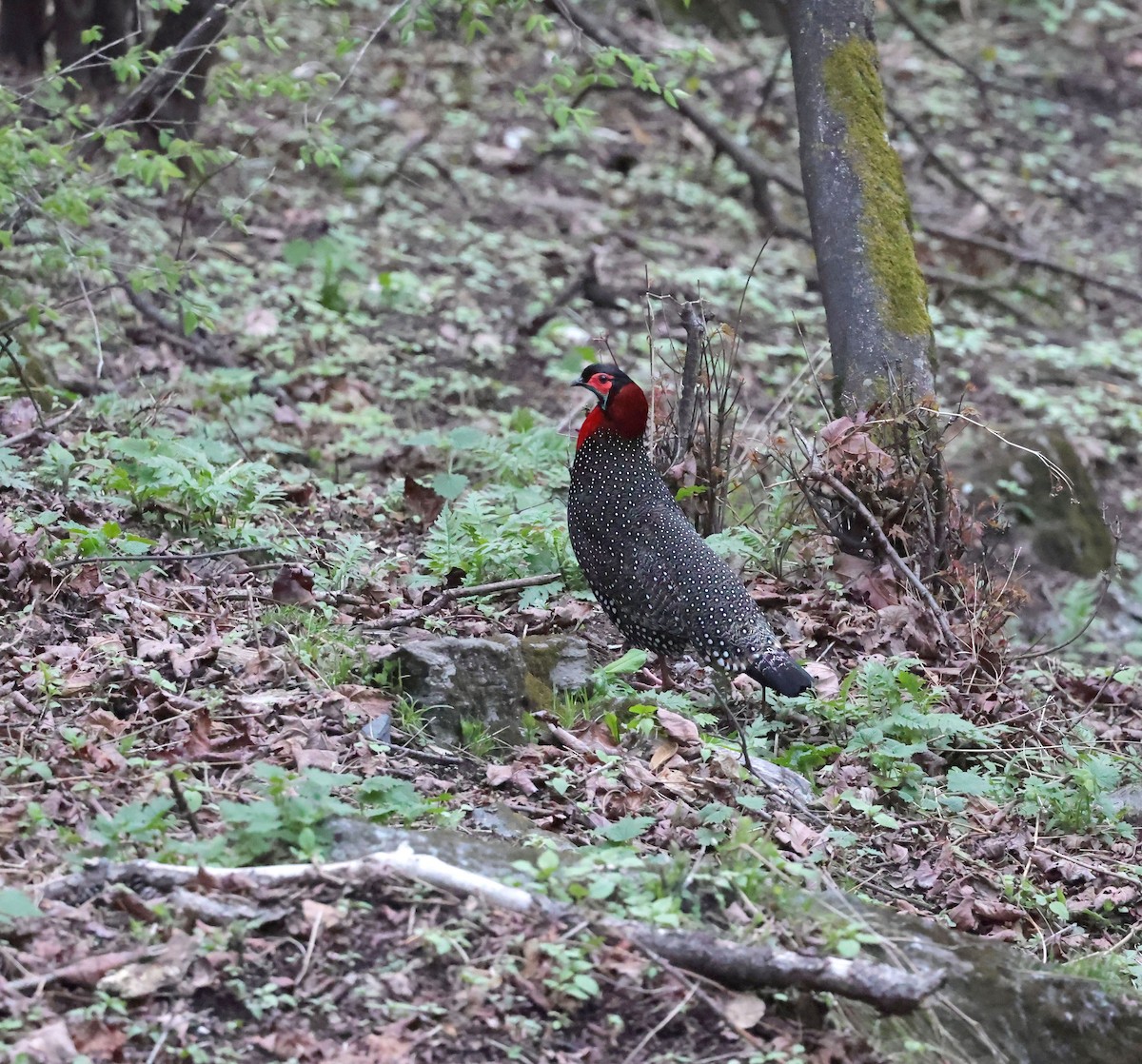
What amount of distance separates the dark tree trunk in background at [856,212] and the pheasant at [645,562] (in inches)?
57.9

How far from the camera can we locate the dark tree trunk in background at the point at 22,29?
9.68m

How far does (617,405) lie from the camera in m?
5.27

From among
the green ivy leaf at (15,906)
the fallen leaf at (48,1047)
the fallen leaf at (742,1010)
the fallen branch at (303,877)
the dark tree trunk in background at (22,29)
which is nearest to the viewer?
the fallen leaf at (48,1047)

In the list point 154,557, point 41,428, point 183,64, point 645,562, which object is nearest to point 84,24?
point 183,64

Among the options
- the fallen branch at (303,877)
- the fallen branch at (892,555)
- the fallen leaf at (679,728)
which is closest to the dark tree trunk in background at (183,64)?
the fallen branch at (892,555)

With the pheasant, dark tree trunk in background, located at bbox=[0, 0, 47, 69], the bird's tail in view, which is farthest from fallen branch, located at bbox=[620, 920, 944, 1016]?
dark tree trunk in background, located at bbox=[0, 0, 47, 69]

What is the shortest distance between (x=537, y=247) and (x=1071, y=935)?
Answer: 24.3 ft

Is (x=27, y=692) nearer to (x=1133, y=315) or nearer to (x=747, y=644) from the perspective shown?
(x=747, y=644)

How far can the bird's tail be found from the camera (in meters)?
4.84

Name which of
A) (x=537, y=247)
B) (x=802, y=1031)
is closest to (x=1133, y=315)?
(x=537, y=247)

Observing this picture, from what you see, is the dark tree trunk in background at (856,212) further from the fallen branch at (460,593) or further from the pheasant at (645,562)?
the fallen branch at (460,593)

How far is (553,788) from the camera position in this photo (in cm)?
425

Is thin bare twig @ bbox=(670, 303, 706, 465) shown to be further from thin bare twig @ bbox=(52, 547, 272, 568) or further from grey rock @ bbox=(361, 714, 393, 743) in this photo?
grey rock @ bbox=(361, 714, 393, 743)

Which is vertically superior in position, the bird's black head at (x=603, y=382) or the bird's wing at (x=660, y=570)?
the bird's black head at (x=603, y=382)
